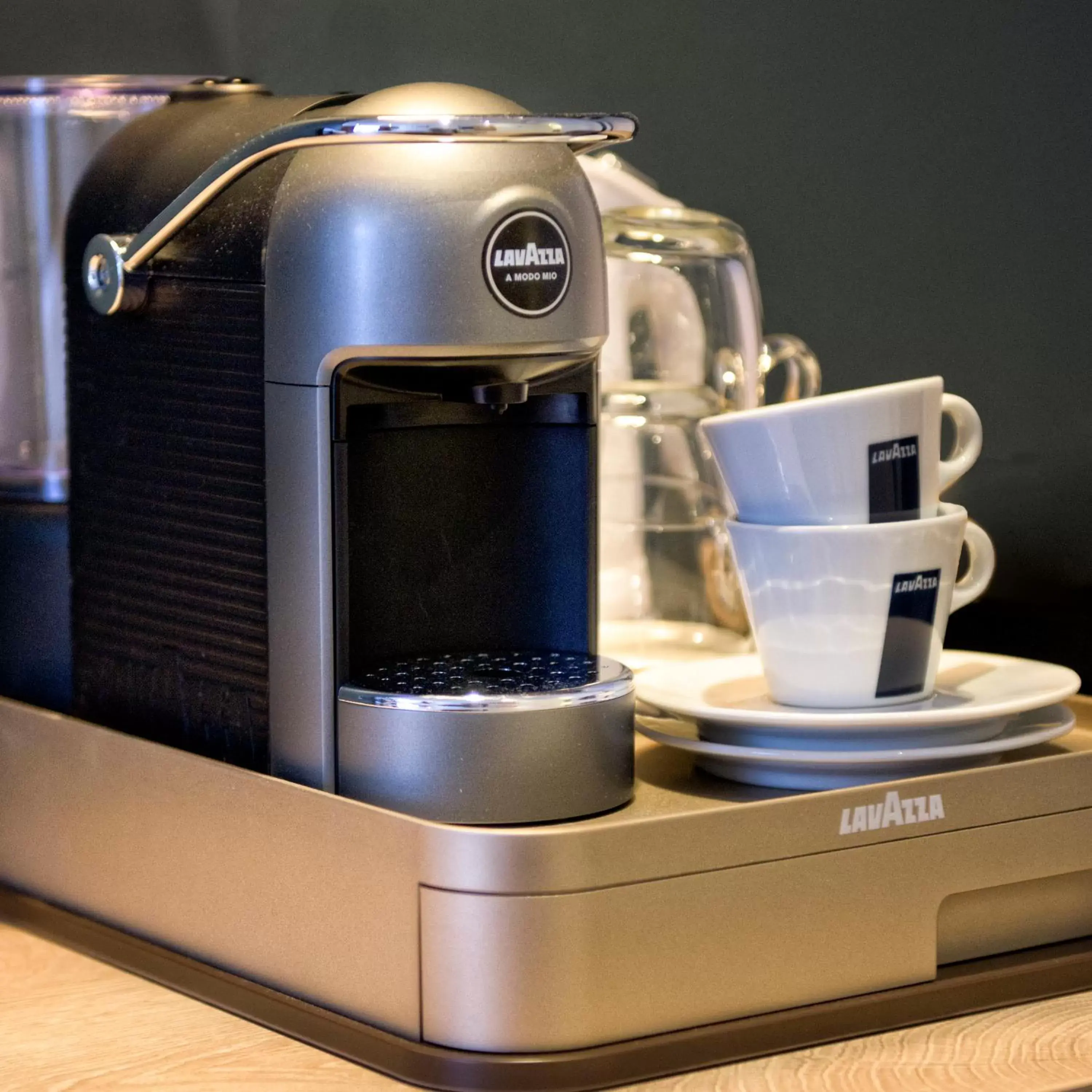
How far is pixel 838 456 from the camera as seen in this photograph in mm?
654

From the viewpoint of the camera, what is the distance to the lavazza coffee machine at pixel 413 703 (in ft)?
1.86

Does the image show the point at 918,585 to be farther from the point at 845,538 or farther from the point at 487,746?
the point at 487,746

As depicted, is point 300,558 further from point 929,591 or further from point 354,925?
point 929,591

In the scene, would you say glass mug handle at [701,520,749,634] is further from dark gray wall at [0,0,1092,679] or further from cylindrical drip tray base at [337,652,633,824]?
cylindrical drip tray base at [337,652,633,824]

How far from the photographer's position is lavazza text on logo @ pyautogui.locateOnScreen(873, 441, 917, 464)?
25.9 inches

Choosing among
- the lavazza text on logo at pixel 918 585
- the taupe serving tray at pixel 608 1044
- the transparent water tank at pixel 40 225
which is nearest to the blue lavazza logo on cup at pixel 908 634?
the lavazza text on logo at pixel 918 585

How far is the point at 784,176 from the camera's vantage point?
3.56 feet

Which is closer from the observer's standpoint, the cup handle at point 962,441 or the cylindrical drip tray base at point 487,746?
the cylindrical drip tray base at point 487,746

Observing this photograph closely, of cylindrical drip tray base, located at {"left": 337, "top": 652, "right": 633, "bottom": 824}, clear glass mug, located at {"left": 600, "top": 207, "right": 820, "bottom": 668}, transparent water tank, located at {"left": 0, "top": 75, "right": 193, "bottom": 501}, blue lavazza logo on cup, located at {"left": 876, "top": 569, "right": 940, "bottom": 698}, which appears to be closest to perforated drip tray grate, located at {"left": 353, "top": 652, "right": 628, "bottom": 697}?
cylindrical drip tray base, located at {"left": 337, "top": 652, "right": 633, "bottom": 824}

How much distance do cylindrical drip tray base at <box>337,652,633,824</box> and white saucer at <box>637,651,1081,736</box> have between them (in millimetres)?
56

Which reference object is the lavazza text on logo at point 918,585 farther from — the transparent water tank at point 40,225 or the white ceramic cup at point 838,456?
the transparent water tank at point 40,225

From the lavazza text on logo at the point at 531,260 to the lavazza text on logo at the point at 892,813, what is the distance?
210mm

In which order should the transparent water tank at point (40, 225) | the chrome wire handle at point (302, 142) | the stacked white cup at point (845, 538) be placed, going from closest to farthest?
1. the chrome wire handle at point (302, 142)
2. the stacked white cup at point (845, 538)
3. the transparent water tank at point (40, 225)

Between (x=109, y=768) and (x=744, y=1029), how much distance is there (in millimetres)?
267
